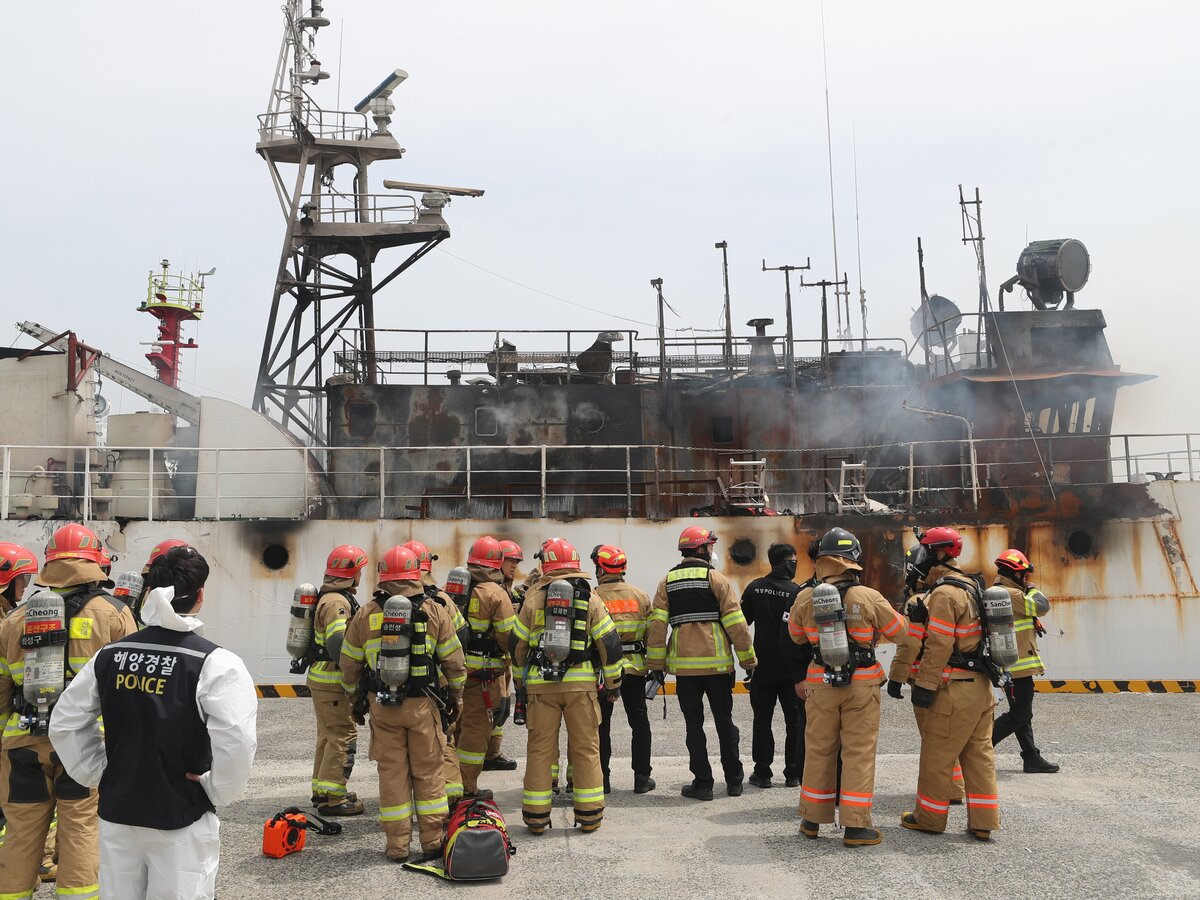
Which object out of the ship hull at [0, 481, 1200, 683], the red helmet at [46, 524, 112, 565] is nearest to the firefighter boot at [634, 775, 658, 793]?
the red helmet at [46, 524, 112, 565]

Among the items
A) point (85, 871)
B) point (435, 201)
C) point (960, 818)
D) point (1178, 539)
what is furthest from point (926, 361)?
point (85, 871)

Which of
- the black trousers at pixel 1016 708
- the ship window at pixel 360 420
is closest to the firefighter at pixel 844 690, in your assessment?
the black trousers at pixel 1016 708

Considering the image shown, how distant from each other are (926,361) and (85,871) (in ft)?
47.6

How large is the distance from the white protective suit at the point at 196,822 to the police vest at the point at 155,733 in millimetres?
40

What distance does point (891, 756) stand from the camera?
888cm

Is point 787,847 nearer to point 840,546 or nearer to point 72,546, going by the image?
point 840,546

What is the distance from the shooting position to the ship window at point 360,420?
15.1m

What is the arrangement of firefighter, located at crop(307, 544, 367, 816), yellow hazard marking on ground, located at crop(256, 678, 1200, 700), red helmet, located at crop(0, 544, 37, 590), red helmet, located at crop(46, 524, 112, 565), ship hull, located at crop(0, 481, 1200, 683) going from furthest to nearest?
ship hull, located at crop(0, 481, 1200, 683), yellow hazard marking on ground, located at crop(256, 678, 1200, 700), firefighter, located at crop(307, 544, 367, 816), red helmet, located at crop(0, 544, 37, 590), red helmet, located at crop(46, 524, 112, 565)

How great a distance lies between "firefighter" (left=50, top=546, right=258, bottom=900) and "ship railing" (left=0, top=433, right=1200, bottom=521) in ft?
33.4

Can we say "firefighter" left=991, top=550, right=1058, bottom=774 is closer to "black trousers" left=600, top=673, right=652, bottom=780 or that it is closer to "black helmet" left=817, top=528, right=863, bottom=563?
"black helmet" left=817, top=528, right=863, bottom=563

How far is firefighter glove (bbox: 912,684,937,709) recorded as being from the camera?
6.32 m

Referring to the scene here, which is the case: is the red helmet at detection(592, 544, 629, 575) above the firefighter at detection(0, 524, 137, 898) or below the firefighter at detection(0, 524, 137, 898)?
above

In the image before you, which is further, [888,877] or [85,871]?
[888,877]

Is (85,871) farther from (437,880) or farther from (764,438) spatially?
(764,438)
